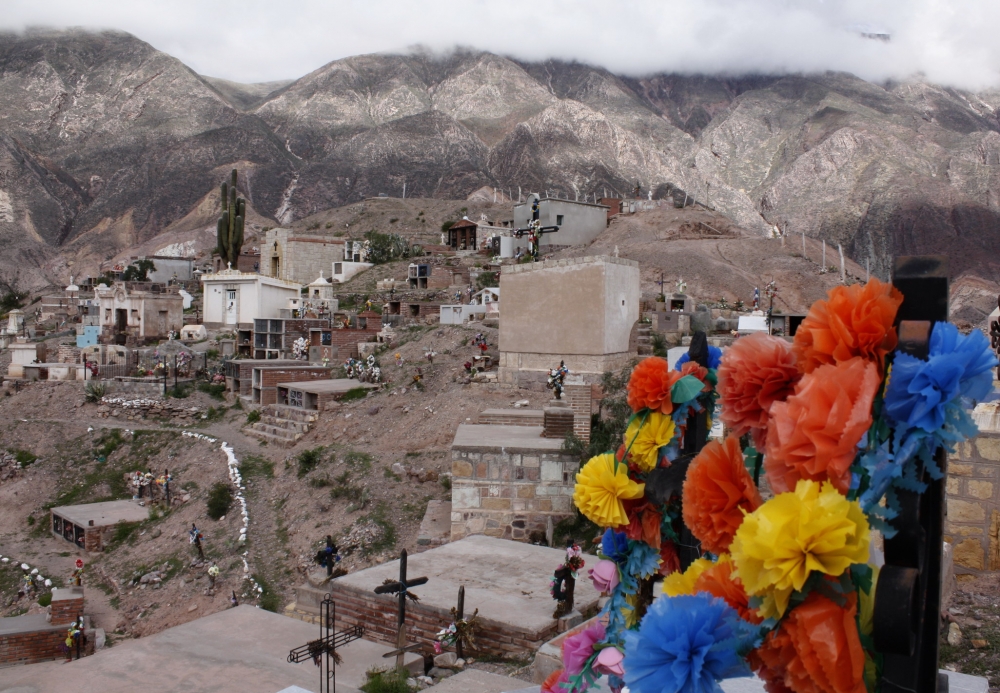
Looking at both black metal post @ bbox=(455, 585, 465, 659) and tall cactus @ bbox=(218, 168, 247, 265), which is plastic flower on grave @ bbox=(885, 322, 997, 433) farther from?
tall cactus @ bbox=(218, 168, 247, 265)

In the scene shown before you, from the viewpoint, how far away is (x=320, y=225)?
2874 inches

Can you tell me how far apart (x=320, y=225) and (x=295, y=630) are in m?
66.8

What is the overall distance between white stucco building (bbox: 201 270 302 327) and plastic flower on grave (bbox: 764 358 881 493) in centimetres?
3695

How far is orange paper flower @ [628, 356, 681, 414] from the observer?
430cm

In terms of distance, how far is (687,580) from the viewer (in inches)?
132

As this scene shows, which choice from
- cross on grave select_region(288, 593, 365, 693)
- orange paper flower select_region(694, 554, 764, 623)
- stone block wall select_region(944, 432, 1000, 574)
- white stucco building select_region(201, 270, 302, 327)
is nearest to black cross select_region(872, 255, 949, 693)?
orange paper flower select_region(694, 554, 764, 623)

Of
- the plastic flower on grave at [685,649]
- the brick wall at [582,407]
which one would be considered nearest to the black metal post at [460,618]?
the brick wall at [582,407]

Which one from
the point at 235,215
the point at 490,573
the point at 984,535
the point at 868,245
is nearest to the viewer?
the point at 984,535

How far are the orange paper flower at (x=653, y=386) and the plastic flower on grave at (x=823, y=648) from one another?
1881mm

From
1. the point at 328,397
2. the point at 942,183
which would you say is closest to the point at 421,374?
the point at 328,397

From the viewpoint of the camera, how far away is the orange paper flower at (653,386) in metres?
4.30

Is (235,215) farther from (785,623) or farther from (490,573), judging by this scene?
(785,623)

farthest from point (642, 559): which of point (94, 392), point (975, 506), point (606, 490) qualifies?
point (94, 392)

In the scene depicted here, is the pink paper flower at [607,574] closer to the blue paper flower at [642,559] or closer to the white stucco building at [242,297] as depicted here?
the blue paper flower at [642,559]
